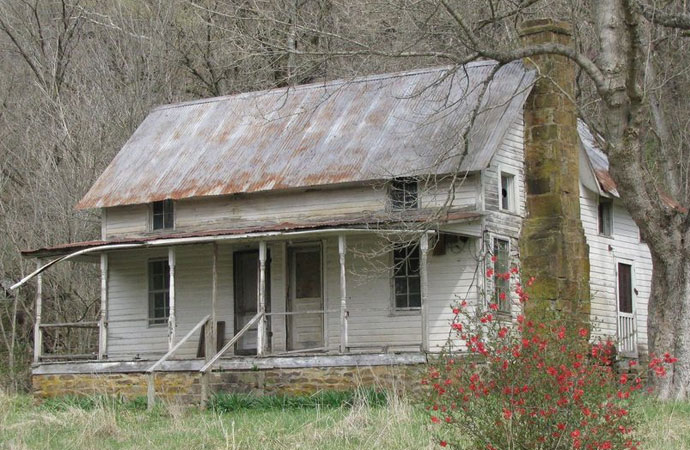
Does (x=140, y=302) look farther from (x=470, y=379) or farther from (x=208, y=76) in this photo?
(x=470, y=379)

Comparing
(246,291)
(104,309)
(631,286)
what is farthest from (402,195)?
(631,286)

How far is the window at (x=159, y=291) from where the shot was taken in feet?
76.2

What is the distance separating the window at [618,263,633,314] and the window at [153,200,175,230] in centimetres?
955

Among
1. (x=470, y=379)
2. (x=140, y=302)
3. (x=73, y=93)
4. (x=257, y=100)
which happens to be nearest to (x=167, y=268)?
(x=140, y=302)

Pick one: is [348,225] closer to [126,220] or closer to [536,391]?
[126,220]

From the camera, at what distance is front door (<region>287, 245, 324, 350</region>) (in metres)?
21.3

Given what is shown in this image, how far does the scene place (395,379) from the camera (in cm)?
1833

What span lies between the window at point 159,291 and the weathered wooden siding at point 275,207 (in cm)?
77

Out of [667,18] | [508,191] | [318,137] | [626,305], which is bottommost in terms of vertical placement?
[626,305]

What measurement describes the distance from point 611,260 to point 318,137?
6778mm

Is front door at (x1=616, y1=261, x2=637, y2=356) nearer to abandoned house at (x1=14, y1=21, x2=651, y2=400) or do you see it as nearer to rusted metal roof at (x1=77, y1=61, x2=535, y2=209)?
abandoned house at (x1=14, y1=21, x2=651, y2=400)

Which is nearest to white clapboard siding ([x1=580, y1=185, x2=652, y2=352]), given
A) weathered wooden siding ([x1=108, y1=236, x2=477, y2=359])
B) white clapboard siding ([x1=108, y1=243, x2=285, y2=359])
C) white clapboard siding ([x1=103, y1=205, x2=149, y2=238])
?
weathered wooden siding ([x1=108, y1=236, x2=477, y2=359])

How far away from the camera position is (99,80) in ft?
100

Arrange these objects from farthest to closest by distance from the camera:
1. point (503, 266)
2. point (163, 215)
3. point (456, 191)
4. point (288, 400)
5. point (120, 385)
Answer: point (163, 215) < point (120, 385) < point (503, 266) < point (456, 191) < point (288, 400)
